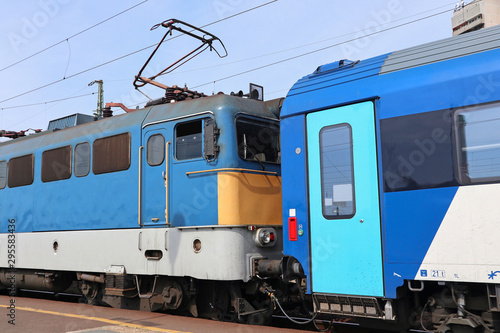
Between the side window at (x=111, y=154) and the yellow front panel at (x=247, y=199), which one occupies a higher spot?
the side window at (x=111, y=154)

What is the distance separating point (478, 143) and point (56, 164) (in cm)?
853

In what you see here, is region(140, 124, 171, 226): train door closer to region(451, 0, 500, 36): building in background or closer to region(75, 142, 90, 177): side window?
region(75, 142, 90, 177): side window

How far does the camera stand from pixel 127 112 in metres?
9.71

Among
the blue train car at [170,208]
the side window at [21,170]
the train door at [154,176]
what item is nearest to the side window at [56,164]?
the blue train car at [170,208]

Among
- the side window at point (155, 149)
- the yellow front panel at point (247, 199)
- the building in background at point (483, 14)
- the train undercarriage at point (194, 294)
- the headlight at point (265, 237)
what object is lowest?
the train undercarriage at point (194, 294)

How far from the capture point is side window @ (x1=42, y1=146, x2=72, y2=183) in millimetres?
10469

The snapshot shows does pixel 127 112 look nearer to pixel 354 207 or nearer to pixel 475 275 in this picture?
pixel 354 207

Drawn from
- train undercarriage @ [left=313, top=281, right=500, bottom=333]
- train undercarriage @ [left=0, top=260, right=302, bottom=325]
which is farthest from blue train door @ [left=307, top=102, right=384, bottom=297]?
train undercarriage @ [left=0, top=260, right=302, bottom=325]

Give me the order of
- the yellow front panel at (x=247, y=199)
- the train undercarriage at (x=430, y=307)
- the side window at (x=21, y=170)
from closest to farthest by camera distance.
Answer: the train undercarriage at (x=430, y=307) < the yellow front panel at (x=247, y=199) < the side window at (x=21, y=170)

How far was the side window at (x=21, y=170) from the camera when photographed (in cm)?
1159

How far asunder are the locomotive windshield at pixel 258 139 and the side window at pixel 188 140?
66 cm

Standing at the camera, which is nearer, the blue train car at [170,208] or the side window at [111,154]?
the blue train car at [170,208]

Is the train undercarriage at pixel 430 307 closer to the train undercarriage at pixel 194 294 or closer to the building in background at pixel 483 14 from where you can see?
the train undercarriage at pixel 194 294

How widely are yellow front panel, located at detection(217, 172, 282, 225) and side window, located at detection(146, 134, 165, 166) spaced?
1383mm
